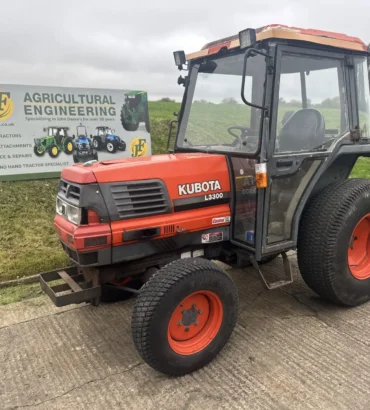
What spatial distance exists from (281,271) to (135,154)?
13.1ft

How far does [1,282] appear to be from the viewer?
4363 millimetres

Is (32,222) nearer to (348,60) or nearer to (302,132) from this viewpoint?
(302,132)

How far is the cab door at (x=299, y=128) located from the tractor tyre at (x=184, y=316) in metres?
0.62

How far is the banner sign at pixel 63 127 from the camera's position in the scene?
6316 mm

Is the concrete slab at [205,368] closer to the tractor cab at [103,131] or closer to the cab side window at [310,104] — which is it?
the cab side window at [310,104]

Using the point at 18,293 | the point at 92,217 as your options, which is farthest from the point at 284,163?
the point at 18,293

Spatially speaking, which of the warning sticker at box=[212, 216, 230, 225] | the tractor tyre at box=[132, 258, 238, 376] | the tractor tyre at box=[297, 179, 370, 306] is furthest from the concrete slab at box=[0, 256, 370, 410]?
the warning sticker at box=[212, 216, 230, 225]

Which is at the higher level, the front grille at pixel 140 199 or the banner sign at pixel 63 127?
the banner sign at pixel 63 127

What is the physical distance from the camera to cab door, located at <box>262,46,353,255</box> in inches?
123

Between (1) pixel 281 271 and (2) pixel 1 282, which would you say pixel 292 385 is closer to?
(1) pixel 281 271

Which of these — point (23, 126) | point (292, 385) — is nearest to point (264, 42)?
point (292, 385)

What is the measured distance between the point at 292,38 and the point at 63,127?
4739 millimetres

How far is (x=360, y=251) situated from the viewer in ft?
12.4

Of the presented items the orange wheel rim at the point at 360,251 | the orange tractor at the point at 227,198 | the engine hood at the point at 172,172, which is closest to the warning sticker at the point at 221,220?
the orange tractor at the point at 227,198
